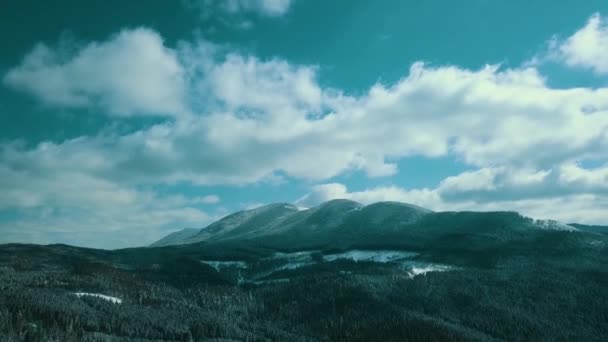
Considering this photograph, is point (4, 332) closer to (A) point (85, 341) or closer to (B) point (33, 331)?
(B) point (33, 331)

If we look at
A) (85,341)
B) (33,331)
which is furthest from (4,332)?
(85,341)
